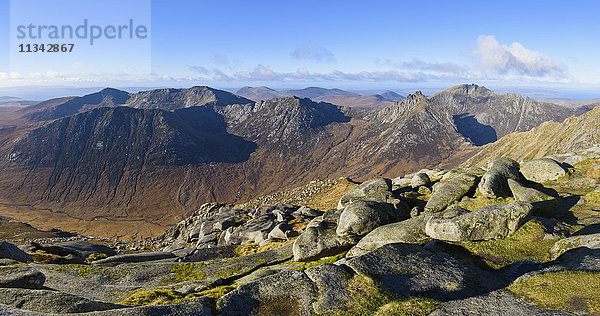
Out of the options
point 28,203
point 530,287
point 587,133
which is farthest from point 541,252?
point 28,203

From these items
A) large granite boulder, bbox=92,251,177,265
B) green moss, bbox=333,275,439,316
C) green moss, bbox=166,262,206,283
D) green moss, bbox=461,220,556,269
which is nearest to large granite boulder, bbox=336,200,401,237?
green moss, bbox=461,220,556,269

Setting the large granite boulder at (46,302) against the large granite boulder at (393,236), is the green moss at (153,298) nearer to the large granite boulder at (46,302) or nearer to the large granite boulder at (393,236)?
the large granite boulder at (46,302)

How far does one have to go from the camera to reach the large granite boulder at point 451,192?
29.2 metres

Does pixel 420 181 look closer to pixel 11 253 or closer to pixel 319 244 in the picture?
pixel 319 244

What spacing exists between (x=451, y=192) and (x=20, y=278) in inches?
1422

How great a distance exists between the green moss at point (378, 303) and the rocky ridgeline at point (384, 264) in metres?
0.05

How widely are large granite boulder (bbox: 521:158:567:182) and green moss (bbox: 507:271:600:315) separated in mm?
27836

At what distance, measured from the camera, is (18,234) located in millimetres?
78938

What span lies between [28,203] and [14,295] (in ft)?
876

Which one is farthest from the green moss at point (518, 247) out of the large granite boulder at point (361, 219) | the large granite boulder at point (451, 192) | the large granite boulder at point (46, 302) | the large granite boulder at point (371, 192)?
the large granite boulder at point (46, 302)

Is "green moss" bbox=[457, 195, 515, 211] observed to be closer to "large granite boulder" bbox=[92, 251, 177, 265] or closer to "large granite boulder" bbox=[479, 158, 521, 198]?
"large granite boulder" bbox=[479, 158, 521, 198]

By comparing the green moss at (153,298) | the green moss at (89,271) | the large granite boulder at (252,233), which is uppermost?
the green moss at (153,298)

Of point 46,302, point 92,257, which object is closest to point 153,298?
point 46,302

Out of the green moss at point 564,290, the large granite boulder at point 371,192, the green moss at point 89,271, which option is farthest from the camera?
the large granite boulder at point 371,192
